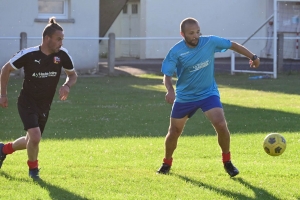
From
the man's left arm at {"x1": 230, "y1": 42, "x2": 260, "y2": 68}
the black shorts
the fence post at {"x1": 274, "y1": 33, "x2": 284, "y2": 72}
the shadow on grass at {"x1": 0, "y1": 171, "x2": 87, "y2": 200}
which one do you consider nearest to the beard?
the man's left arm at {"x1": 230, "y1": 42, "x2": 260, "y2": 68}

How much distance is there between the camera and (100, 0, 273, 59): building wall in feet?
101

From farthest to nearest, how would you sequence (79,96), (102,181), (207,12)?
(207,12)
(79,96)
(102,181)

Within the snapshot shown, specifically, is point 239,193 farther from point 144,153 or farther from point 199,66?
point 144,153

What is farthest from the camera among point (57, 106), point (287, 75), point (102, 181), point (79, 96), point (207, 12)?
point (207, 12)

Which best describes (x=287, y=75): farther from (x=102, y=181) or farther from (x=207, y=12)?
(x=102, y=181)

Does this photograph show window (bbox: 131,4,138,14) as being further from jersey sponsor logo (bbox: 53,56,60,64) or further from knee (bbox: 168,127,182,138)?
jersey sponsor logo (bbox: 53,56,60,64)

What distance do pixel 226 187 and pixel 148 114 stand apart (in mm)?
6403

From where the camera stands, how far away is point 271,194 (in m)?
6.25

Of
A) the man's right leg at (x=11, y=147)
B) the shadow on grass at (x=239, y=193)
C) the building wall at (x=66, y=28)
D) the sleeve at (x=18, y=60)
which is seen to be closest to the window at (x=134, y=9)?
the building wall at (x=66, y=28)

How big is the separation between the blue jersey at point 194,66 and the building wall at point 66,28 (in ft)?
50.4

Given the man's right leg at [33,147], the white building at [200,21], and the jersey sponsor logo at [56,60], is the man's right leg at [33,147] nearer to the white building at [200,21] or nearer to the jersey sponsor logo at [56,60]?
the jersey sponsor logo at [56,60]

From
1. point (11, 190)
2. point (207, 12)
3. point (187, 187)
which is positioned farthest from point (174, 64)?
point (207, 12)

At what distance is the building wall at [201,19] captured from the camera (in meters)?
30.7

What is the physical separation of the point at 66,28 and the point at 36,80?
1683cm
